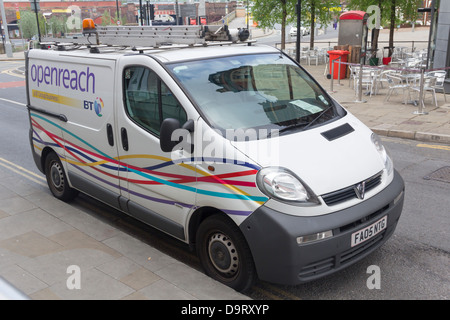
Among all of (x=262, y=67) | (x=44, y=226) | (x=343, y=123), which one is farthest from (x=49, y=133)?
(x=343, y=123)

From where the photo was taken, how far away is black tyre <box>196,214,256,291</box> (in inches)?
145

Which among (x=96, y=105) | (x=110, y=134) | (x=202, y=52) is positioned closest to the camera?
(x=202, y=52)

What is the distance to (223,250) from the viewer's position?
12.7 ft

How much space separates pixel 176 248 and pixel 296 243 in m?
1.96

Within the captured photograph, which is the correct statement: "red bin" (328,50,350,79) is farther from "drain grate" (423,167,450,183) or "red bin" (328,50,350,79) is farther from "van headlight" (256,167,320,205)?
"van headlight" (256,167,320,205)

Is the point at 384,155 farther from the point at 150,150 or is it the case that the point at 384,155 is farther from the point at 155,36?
the point at 155,36

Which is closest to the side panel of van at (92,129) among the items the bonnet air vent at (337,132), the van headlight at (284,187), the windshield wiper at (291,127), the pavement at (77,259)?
the pavement at (77,259)

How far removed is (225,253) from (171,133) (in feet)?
3.66

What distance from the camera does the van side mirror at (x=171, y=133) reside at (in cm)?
387

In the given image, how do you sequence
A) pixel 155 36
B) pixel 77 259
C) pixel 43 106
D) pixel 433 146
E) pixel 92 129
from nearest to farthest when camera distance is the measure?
pixel 77 259 < pixel 92 129 < pixel 155 36 < pixel 43 106 < pixel 433 146

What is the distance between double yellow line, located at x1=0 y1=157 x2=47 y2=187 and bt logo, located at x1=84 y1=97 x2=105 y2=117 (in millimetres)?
2506

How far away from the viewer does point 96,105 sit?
4.99 metres

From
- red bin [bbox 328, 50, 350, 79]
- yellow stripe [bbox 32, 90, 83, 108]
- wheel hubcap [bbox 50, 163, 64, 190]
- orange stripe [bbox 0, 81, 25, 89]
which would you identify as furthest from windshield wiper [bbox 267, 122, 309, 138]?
orange stripe [bbox 0, 81, 25, 89]

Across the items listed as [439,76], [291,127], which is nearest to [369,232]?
[291,127]
